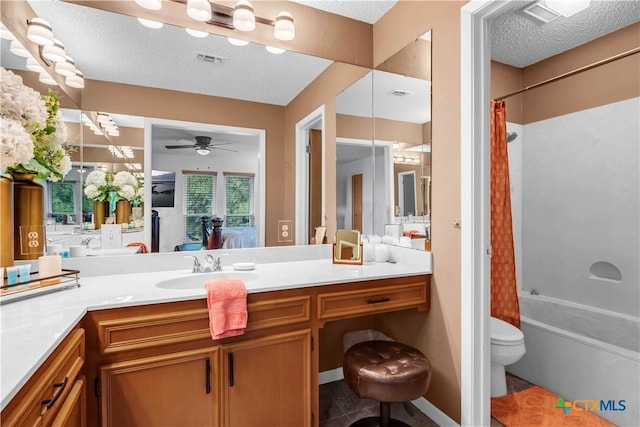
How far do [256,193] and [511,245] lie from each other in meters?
1.79

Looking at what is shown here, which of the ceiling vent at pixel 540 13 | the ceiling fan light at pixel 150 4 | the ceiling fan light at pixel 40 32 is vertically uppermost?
the ceiling vent at pixel 540 13

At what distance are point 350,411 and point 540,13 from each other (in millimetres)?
2877

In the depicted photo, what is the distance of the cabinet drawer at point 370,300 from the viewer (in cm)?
162

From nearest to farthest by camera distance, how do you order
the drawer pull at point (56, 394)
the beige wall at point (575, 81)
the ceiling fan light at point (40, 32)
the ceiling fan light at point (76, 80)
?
the drawer pull at point (56, 394) → the ceiling fan light at point (40, 32) → the ceiling fan light at point (76, 80) → the beige wall at point (575, 81)

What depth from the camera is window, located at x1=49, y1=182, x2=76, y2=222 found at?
5.22 feet

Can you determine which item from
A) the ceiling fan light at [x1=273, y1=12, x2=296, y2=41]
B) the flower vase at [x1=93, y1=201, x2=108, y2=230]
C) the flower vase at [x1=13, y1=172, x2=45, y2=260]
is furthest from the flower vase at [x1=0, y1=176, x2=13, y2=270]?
the ceiling fan light at [x1=273, y1=12, x2=296, y2=41]

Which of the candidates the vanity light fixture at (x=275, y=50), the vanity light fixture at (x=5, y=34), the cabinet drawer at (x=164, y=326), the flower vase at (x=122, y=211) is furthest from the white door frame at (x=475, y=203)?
the vanity light fixture at (x=5, y=34)

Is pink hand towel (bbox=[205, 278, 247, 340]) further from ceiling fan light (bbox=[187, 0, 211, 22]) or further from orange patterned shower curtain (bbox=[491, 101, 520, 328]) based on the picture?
orange patterned shower curtain (bbox=[491, 101, 520, 328])

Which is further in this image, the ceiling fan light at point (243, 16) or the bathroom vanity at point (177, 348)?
the ceiling fan light at point (243, 16)

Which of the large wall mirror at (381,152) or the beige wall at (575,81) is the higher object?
the beige wall at (575,81)

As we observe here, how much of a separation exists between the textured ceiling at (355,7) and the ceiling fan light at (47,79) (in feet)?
4.73

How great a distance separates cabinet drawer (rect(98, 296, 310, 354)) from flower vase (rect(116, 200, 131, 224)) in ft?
2.36

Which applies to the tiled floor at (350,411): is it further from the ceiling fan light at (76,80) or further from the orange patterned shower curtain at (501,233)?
the ceiling fan light at (76,80)

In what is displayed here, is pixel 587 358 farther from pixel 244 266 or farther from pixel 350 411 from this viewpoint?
pixel 244 266
